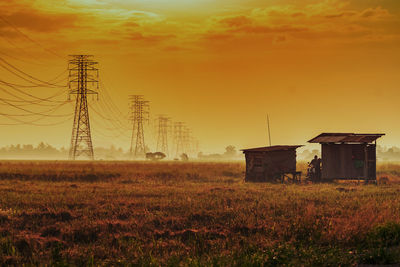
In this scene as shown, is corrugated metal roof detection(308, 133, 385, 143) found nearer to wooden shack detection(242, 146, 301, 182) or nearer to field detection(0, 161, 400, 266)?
wooden shack detection(242, 146, 301, 182)

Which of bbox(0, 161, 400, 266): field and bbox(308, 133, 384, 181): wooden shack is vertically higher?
bbox(308, 133, 384, 181): wooden shack

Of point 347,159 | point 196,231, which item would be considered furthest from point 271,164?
point 196,231

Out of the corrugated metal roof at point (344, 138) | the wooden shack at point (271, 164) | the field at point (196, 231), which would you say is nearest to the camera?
the field at point (196, 231)

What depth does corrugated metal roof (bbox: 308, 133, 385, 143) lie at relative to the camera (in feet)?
138

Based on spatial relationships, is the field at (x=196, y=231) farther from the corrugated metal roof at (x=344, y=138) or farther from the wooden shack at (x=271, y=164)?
the wooden shack at (x=271, y=164)

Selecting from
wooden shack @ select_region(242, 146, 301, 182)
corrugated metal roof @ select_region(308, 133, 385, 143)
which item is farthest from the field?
wooden shack @ select_region(242, 146, 301, 182)

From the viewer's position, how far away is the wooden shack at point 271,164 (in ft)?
146

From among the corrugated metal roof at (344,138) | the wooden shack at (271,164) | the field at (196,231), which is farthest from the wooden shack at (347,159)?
the field at (196,231)

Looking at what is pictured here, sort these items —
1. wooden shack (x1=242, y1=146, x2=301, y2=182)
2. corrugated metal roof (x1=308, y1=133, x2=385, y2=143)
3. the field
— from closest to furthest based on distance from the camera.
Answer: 1. the field
2. corrugated metal roof (x1=308, y1=133, x2=385, y2=143)
3. wooden shack (x1=242, y1=146, x2=301, y2=182)

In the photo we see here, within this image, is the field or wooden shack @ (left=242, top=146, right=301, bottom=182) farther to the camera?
wooden shack @ (left=242, top=146, right=301, bottom=182)

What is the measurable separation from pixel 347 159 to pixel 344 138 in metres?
1.84

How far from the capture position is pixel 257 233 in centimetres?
1759

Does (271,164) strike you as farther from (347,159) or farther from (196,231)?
(196,231)

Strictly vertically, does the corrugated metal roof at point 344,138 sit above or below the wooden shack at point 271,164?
above
